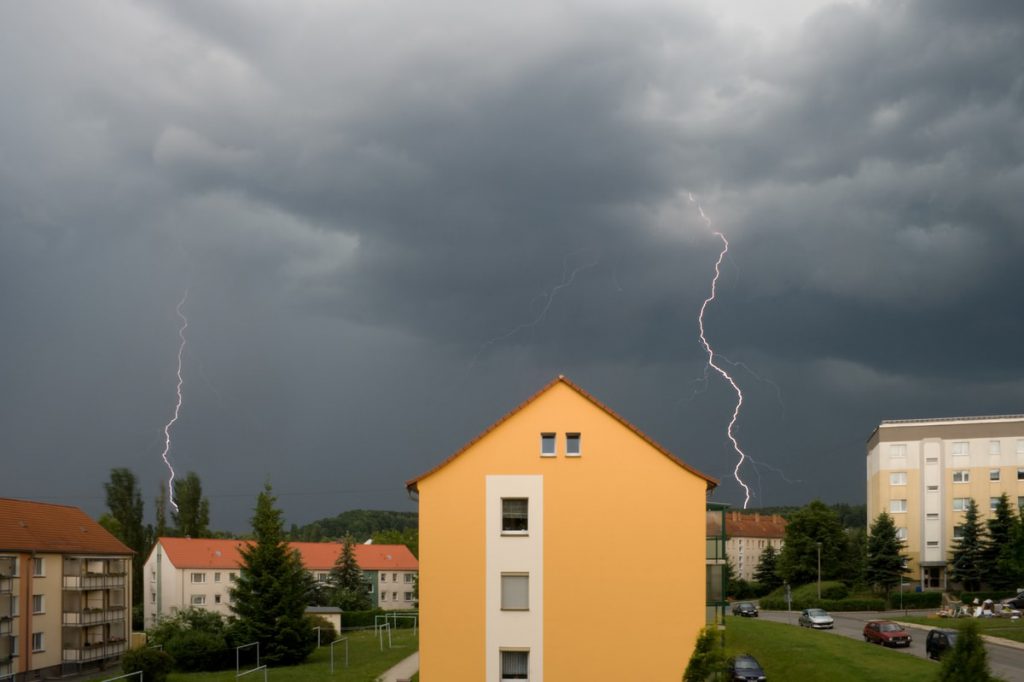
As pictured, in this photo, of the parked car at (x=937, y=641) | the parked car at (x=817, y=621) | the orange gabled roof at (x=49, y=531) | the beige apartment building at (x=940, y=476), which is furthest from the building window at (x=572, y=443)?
the beige apartment building at (x=940, y=476)

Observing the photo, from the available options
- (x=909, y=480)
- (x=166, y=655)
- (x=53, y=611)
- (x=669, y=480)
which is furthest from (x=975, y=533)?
(x=53, y=611)

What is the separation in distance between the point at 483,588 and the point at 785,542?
6999 centimetres

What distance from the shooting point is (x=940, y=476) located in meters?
93.5

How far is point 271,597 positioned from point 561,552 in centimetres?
3077

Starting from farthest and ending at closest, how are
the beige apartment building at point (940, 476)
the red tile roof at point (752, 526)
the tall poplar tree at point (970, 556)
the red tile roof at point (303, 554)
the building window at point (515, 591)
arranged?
the red tile roof at point (752, 526) < the red tile roof at point (303, 554) < the beige apartment building at point (940, 476) < the tall poplar tree at point (970, 556) < the building window at point (515, 591)

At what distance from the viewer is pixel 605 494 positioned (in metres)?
35.4

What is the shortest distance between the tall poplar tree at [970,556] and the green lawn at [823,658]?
1440 inches

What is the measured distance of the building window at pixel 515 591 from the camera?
34.9 meters

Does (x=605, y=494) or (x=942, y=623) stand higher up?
(x=605, y=494)

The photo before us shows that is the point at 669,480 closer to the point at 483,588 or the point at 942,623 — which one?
the point at 483,588

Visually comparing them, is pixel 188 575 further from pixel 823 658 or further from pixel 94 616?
pixel 823 658

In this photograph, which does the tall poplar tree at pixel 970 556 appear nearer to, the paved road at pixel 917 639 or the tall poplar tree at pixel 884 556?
the tall poplar tree at pixel 884 556

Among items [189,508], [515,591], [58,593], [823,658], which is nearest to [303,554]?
[189,508]

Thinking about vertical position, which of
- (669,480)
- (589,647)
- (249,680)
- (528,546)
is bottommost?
(249,680)
